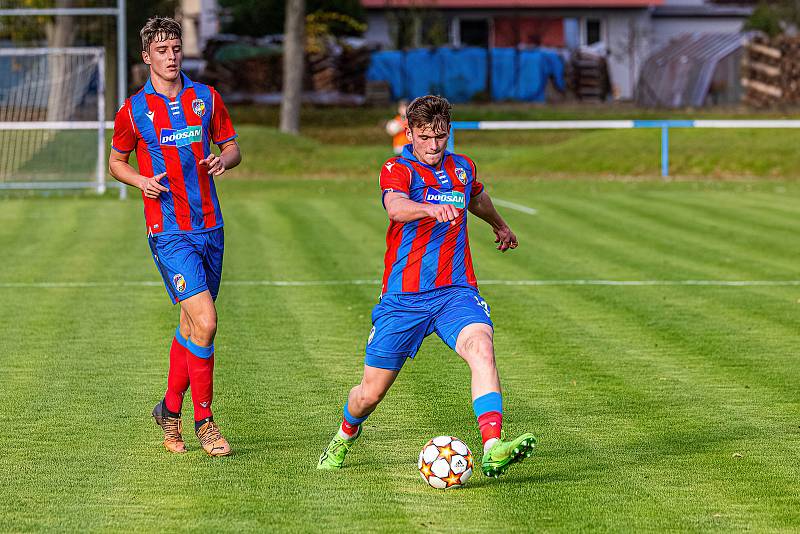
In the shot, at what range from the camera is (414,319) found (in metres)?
7.01

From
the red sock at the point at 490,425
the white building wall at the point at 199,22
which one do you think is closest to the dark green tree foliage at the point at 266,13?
the white building wall at the point at 199,22

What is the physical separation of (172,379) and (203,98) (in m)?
1.55

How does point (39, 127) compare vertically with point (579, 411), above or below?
above

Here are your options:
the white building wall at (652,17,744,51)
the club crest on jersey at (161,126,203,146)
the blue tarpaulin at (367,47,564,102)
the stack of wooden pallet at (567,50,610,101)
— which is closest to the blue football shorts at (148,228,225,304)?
the club crest on jersey at (161,126,203,146)

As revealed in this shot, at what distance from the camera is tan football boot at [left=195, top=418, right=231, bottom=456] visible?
7.56 meters

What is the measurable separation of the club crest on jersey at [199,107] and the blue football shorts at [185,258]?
0.63 meters

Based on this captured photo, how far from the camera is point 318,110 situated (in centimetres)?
5619

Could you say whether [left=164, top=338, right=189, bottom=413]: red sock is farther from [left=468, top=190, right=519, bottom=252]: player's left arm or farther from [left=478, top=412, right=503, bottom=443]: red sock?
[left=478, top=412, right=503, bottom=443]: red sock

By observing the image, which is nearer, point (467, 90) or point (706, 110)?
point (706, 110)

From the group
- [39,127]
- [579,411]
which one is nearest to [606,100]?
[39,127]

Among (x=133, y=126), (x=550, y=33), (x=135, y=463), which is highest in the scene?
(x=550, y=33)

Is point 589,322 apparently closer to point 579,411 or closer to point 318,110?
point 579,411

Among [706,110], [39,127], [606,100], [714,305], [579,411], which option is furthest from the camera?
[606,100]

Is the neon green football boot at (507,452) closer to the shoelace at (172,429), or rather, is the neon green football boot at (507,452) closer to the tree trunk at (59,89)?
the shoelace at (172,429)
